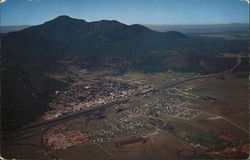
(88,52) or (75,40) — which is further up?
(75,40)

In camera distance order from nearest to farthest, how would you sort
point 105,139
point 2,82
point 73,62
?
point 105,139 → point 2,82 → point 73,62

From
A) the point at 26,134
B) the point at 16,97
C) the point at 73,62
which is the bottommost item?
the point at 26,134

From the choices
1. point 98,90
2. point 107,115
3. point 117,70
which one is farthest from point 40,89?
point 117,70

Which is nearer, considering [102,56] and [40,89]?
[40,89]

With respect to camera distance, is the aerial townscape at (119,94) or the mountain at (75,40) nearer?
the aerial townscape at (119,94)

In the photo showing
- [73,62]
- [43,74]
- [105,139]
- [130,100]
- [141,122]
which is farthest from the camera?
[73,62]

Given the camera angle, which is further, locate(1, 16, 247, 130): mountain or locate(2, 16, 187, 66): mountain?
locate(2, 16, 187, 66): mountain

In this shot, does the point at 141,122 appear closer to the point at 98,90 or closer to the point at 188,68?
the point at 98,90

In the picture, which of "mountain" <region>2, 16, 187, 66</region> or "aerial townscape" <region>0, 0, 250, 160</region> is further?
"mountain" <region>2, 16, 187, 66</region>

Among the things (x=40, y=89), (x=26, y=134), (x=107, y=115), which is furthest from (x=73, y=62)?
(x=26, y=134)

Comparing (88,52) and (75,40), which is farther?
(75,40)

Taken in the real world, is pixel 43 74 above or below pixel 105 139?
above
